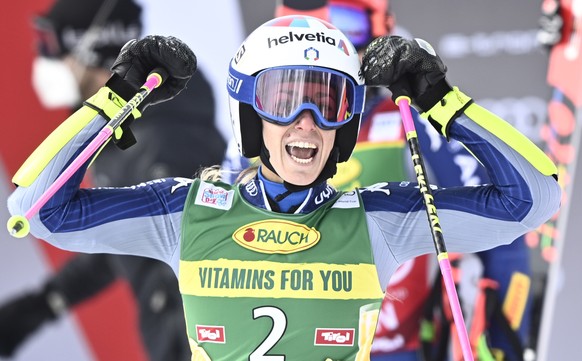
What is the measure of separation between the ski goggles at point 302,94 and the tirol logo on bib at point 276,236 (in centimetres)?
25

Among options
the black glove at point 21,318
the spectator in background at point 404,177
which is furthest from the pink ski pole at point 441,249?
the black glove at point 21,318

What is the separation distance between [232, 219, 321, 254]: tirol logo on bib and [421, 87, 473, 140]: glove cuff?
1.26 ft

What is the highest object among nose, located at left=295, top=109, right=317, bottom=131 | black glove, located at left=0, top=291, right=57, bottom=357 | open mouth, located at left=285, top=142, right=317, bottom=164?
nose, located at left=295, top=109, right=317, bottom=131

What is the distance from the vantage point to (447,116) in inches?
94.7

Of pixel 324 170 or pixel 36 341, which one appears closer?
pixel 324 170

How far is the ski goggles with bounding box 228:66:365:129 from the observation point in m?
2.42

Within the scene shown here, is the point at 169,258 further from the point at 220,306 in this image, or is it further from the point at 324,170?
the point at 324,170

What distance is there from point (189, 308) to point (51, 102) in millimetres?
2781

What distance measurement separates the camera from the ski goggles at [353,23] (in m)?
4.33

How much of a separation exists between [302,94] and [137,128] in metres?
2.62

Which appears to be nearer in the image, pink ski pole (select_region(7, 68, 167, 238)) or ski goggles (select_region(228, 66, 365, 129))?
pink ski pole (select_region(7, 68, 167, 238))

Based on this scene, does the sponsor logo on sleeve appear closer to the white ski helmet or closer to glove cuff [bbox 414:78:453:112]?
the white ski helmet

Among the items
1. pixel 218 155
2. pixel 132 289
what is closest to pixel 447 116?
pixel 218 155

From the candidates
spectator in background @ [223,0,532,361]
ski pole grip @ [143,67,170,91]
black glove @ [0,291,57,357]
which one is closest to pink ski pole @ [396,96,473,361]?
ski pole grip @ [143,67,170,91]
